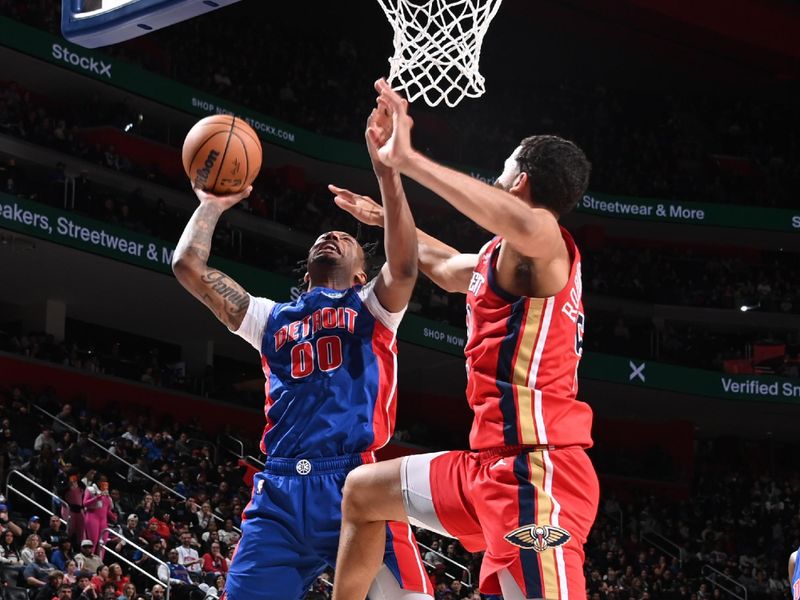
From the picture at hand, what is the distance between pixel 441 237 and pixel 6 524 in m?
14.1

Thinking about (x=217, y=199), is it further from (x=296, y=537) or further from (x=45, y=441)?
(x=45, y=441)

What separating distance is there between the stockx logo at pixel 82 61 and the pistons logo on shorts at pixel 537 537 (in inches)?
686

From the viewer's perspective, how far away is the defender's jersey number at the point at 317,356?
16.9 ft

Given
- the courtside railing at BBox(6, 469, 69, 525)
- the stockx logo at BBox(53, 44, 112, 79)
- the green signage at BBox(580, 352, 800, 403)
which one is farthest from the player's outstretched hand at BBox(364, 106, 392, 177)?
the green signage at BBox(580, 352, 800, 403)

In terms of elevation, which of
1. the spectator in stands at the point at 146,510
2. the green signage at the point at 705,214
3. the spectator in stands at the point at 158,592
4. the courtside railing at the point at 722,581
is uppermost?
the green signage at the point at 705,214

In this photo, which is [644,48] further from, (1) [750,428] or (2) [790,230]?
(1) [750,428]

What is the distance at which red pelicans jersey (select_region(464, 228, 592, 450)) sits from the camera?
13.4ft

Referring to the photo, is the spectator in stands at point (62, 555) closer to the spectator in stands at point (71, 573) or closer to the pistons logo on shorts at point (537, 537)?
the spectator in stands at point (71, 573)

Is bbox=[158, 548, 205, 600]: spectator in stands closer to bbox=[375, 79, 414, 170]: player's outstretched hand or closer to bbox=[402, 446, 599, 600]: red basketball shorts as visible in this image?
bbox=[402, 446, 599, 600]: red basketball shorts

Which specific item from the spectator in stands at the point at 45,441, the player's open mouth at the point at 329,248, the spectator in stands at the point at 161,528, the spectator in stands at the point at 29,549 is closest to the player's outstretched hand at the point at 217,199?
the player's open mouth at the point at 329,248

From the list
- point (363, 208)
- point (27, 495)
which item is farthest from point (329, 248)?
point (27, 495)

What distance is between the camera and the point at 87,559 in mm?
11695

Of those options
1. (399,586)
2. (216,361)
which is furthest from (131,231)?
(399,586)

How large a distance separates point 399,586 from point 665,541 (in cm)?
1890
